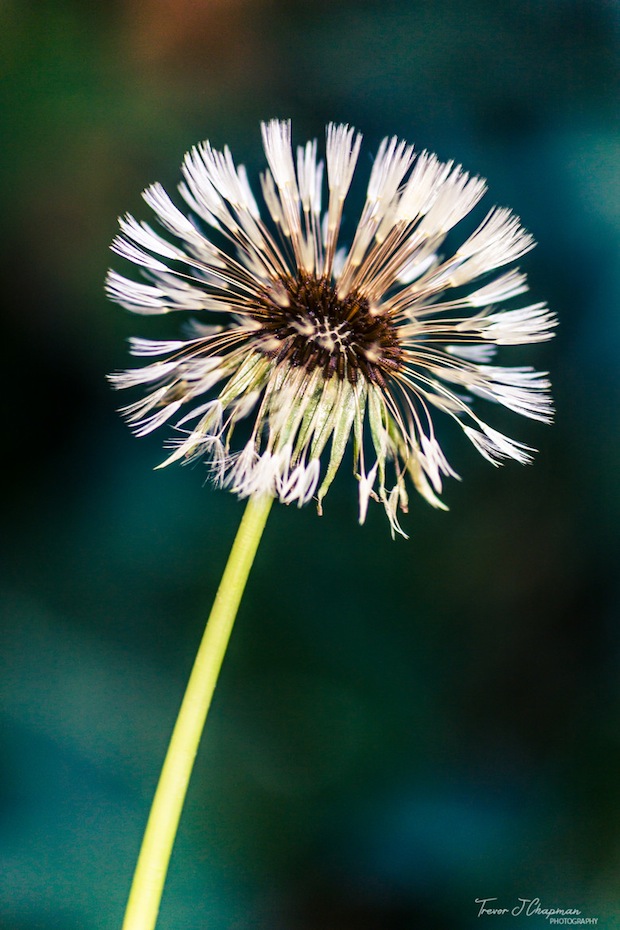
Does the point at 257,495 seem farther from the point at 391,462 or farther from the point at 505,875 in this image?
the point at 505,875

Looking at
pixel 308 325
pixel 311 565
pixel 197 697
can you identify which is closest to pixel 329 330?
pixel 308 325

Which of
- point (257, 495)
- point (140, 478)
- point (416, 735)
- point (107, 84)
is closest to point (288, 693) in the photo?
point (416, 735)

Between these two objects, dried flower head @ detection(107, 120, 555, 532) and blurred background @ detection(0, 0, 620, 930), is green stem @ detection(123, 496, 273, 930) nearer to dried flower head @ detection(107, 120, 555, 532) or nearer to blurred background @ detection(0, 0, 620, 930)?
dried flower head @ detection(107, 120, 555, 532)

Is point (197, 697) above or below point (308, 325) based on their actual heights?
below

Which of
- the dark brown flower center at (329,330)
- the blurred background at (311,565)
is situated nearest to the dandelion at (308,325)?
the dark brown flower center at (329,330)

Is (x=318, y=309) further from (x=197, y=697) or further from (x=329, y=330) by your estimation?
(x=197, y=697)

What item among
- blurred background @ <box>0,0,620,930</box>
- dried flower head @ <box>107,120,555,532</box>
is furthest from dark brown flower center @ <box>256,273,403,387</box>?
blurred background @ <box>0,0,620,930</box>

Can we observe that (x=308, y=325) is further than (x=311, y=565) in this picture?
No
